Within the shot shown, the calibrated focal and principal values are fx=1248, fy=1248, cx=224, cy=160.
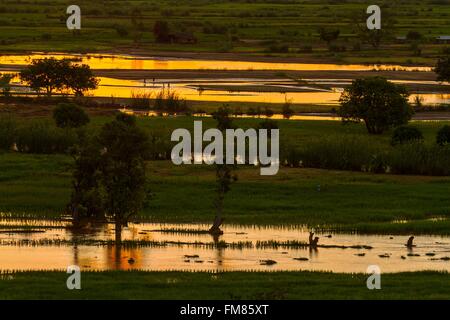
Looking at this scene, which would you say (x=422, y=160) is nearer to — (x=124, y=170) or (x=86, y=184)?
(x=86, y=184)

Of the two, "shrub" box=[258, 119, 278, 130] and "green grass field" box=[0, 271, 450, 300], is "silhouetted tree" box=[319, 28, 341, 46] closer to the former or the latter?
"shrub" box=[258, 119, 278, 130]

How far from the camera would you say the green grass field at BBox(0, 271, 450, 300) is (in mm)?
26453

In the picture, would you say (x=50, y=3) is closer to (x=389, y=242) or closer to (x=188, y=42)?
(x=188, y=42)

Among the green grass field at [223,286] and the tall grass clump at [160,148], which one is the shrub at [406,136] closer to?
the tall grass clump at [160,148]

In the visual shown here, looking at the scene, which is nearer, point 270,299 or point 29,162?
point 270,299

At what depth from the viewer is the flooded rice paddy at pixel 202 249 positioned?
1277 inches

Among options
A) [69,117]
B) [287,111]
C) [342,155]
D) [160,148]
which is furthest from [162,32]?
[342,155]

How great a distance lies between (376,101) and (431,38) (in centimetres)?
6098

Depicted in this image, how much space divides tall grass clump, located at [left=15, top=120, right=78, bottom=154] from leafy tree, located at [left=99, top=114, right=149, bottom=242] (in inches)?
529

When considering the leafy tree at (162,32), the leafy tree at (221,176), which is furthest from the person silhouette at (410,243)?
the leafy tree at (162,32)

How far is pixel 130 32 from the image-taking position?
123 metres
